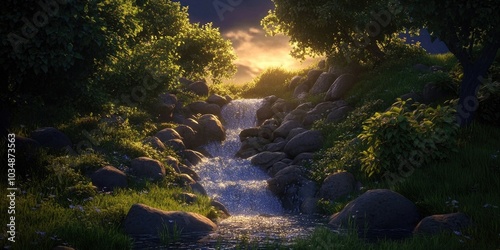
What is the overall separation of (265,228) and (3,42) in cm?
899

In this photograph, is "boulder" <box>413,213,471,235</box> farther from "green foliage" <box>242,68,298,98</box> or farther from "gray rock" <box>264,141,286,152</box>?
"green foliage" <box>242,68,298,98</box>

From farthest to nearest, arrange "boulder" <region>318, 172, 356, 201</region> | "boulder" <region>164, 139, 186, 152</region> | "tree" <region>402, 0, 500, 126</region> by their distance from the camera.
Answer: "boulder" <region>164, 139, 186, 152</region> → "boulder" <region>318, 172, 356, 201</region> → "tree" <region>402, 0, 500, 126</region>

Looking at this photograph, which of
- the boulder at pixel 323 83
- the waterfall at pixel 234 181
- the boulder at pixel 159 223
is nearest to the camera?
the boulder at pixel 159 223

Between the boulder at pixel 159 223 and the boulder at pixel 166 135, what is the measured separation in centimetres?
1281

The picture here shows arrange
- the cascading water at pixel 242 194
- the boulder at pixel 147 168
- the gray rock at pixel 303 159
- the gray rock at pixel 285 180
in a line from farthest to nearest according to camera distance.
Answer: the gray rock at pixel 303 159 → the gray rock at pixel 285 180 → the boulder at pixel 147 168 → the cascading water at pixel 242 194

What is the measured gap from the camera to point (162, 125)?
1165 inches

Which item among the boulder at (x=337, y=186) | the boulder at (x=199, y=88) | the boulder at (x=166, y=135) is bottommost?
the boulder at (x=337, y=186)

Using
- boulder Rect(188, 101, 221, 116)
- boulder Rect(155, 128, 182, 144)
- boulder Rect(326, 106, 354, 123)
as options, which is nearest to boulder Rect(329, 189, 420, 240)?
boulder Rect(326, 106, 354, 123)

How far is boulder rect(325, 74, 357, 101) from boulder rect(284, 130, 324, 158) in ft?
20.7

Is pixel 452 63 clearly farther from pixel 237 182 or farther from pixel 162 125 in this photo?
pixel 162 125

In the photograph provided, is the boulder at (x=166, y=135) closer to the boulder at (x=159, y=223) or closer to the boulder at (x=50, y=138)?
the boulder at (x=50, y=138)

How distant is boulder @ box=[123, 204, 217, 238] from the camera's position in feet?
41.9

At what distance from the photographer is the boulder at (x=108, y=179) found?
55.0ft

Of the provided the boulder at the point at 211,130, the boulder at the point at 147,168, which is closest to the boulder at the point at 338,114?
the boulder at the point at 211,130
